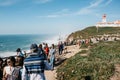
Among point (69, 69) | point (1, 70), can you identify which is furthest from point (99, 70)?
point (1, 70)

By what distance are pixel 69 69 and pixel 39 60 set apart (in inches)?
316

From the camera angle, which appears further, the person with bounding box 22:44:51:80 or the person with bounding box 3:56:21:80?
the person with bounding box 3:56:21:80

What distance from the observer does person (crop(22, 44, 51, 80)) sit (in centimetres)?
747

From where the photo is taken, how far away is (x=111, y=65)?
14.8 m

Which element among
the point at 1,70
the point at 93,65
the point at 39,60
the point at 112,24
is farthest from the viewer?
the point at 112,24

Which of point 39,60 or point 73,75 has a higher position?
point 39,60

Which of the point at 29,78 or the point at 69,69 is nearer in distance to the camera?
the point at 29,78

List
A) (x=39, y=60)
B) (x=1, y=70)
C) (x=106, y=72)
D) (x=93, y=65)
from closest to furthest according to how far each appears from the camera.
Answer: (x=39, y=60)
(x=1, y=70)
(x=106, y=72)
(x=93, y=65)

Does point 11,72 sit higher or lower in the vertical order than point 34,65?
lower

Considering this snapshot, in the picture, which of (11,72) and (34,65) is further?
(11,72)

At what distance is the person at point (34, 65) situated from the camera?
24.5 ft

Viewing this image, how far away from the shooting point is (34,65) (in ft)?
24.6

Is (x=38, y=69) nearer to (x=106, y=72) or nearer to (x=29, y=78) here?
(x=29, y=78)

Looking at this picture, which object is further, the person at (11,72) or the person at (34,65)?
the person at (11,72)
